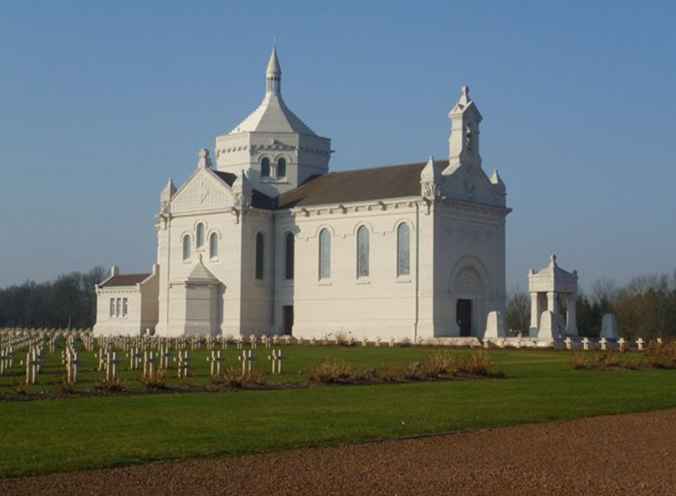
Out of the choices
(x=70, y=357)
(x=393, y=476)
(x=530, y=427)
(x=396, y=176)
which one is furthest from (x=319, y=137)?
(x=393, y=476)

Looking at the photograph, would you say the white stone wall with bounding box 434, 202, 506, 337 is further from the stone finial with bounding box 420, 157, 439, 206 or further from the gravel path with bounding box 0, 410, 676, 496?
the gravel path with bounding box 0, 410, 676, 496

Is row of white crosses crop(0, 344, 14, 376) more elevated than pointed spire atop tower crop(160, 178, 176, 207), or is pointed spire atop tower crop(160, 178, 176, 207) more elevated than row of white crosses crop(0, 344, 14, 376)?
pointed spire atop tower crop(160, 178, 176, 207)

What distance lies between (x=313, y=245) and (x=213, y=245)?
25.5 feet

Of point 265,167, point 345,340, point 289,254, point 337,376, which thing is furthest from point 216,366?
point 265,167

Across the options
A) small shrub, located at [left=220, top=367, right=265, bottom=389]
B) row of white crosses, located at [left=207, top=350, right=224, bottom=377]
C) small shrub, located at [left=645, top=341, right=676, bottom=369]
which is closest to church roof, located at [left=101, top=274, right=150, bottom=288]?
small shrub, located at [left=645, top=341, right=676, bottom=369]

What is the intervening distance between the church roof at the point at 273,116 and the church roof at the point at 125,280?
13350 millimetres

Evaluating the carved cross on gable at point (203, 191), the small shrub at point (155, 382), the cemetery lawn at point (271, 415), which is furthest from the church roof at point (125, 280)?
the small shrub at point (155, 382)

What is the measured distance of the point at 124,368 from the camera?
1404 inches

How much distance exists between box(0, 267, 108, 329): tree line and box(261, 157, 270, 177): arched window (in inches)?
2146

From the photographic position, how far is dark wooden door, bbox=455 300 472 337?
71.8 m

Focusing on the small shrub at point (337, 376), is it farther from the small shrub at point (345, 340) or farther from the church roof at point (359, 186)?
the church roof at point (359, 186)

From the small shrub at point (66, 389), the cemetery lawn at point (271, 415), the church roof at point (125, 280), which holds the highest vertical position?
the church roof at point (125, 280)

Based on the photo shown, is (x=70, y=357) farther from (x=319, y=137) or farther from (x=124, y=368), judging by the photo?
(x=319, y=137)

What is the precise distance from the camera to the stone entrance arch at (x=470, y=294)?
71.4 meters
